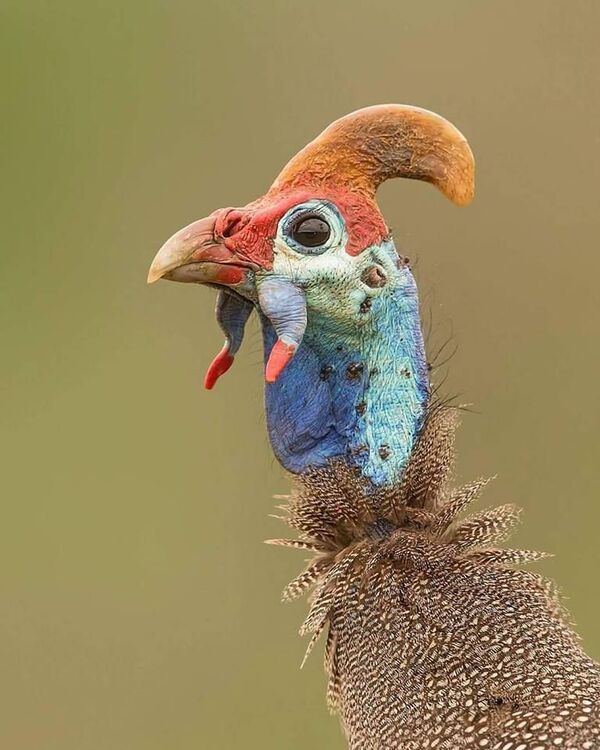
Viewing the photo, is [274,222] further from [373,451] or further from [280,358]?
[373,451]

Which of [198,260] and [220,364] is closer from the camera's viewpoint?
[198,260]

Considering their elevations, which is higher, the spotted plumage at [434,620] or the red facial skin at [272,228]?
the red facial skin at [272,228]

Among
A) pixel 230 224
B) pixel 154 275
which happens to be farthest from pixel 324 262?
pixel 154 275

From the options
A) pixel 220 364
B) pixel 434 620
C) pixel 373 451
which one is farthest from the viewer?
pixel 220 364

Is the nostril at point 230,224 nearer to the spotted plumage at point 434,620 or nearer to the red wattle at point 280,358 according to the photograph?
the red wattle at point 280,358

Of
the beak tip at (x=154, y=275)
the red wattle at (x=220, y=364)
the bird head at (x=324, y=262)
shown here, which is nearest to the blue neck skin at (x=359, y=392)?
the bird head at (x=324, y=262)

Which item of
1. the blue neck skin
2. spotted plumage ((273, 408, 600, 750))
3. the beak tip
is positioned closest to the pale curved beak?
the beak tip
